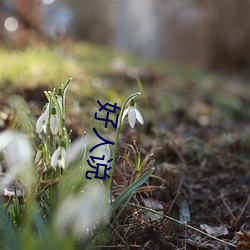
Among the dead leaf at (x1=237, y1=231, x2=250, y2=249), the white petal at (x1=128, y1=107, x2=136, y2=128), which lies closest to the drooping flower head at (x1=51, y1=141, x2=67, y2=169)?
the white petal at (x1=128, y1=107, x2=136, y2=128)

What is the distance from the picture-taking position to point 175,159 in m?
2.24

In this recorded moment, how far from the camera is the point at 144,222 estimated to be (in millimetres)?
1376

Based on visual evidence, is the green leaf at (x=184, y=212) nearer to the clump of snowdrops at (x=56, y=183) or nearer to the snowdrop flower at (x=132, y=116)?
the clump of snowdrops at (x=56, y=183)

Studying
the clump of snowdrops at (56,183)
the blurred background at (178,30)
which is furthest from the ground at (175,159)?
the blurred background at (178,30)

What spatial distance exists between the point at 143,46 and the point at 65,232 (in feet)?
Answer: 33.8

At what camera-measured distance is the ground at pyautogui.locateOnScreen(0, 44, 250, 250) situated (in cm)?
140

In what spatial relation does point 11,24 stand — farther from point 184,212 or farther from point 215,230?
point 215,230

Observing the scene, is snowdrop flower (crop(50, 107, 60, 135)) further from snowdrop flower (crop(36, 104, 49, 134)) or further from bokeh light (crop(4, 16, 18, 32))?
bokeh light (crop(4, 16, 18, 32))

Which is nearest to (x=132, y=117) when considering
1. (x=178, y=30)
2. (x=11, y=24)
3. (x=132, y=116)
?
(x=132, y=116)

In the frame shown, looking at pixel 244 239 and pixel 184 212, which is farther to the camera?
pixel 184 212

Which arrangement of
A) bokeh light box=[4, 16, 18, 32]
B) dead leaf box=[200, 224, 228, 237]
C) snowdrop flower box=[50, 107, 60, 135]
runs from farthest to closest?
bokeh light box=[4, 16, 18, 32]
dead leaf box=[200, 224, 228, 237]
snowdrop flower box=[50, 107, 60, 135]

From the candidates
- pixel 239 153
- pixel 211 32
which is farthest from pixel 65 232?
pixel 211 32

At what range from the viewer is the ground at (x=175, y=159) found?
4.60 ft

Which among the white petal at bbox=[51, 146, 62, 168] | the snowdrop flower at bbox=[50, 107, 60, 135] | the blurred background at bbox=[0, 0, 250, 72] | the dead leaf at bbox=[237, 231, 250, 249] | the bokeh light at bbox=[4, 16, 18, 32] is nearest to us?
the white petal at bbox=[51, 146, 62, 168]
